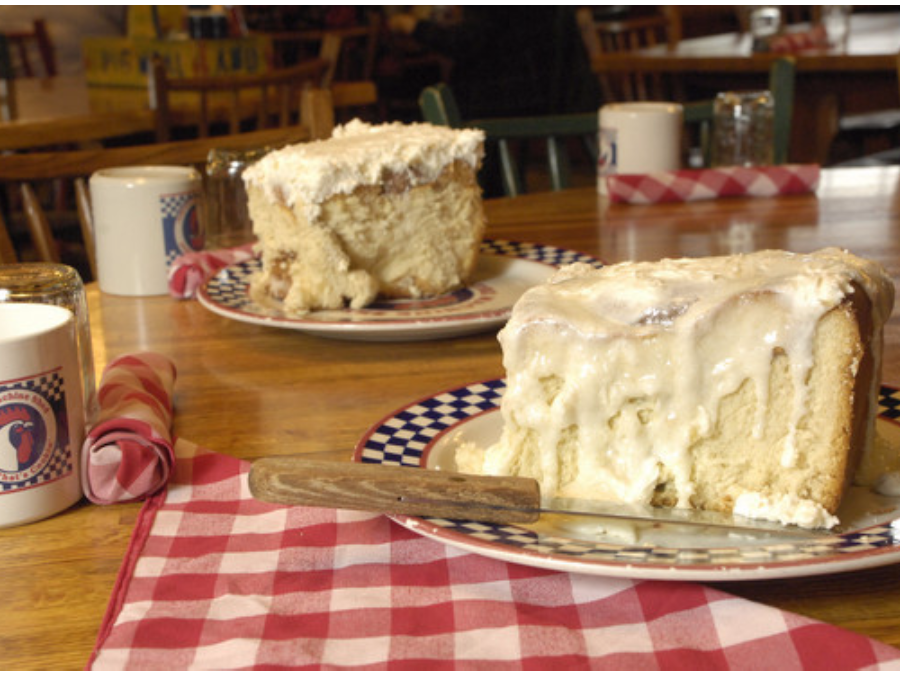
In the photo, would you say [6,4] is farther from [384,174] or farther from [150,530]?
[150,530]

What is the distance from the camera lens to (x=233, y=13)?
19.1 ft

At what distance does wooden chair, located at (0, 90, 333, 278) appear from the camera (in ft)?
5.98

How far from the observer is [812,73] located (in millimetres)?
4043

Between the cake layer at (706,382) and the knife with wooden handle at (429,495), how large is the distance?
0.03m

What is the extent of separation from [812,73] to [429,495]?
371 cm

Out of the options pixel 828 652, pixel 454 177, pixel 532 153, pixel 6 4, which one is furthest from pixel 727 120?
pixel 6 4

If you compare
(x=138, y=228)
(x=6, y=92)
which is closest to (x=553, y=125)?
(x=138, y=228)

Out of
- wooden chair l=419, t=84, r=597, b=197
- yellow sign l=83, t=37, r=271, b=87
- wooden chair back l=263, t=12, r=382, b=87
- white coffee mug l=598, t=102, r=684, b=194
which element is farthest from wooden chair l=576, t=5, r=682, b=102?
white coffee mug l=598, t=102, r=684, b=194

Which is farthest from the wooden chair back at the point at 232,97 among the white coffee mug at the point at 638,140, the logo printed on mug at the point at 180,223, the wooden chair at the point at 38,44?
the wooden chair at the point at 38,44

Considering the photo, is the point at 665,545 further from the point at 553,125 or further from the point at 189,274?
the point at 553,125

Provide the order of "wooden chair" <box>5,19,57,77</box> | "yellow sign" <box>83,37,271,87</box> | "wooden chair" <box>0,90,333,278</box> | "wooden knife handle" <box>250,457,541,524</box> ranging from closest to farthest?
"wooden knife handle" <box>250,457,541,524</box>, "wooden chair" <box>0,90,333,278</box>, "yellow sign" <box>83,37,271,87</box>, "wooden chair" <box>5,19,57,77</box>

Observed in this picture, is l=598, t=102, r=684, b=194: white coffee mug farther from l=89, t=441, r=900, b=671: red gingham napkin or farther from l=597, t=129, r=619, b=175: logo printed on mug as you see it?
l=89, t=441, r=900, b=671: red gingham napkin

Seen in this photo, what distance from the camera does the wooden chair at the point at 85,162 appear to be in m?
1.82

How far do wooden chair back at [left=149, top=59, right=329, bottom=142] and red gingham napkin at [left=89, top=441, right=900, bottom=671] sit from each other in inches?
82.0
